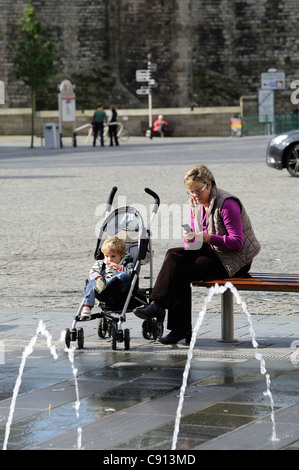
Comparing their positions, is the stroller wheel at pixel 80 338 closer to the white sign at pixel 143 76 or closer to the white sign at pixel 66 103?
the white sign at pixel 66 103

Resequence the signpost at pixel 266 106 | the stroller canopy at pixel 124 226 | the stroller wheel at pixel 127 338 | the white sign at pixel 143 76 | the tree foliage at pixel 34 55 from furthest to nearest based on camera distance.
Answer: the white sign at pixel 143 76 < the signpost at pixel 266 106 < the tree foliage at pixel 34 55 < the stroller canopy at pixel 124 226 < the stroller wheel at pixel 127 338

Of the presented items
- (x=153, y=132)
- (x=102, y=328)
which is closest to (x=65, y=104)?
(x=153, y=132)

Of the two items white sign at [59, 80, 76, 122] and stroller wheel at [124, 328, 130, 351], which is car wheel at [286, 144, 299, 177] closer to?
stroller wheel at [124, 328, 130, 351]

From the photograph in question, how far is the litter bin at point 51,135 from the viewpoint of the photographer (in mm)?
Result: 36250

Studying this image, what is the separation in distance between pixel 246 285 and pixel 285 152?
15.2 m

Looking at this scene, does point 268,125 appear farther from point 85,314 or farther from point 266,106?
point 85,314

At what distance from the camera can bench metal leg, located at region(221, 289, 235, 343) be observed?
7293 millimetres

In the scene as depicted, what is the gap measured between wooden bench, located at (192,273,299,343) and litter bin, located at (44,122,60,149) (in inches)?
1155

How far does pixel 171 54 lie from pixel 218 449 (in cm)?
5185

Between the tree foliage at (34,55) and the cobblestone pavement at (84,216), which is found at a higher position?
the tree foliage at (34,55)

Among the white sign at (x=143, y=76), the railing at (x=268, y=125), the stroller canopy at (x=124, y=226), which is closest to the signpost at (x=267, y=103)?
the railing at (x=268, y=125)

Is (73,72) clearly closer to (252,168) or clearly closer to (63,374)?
(252,168)

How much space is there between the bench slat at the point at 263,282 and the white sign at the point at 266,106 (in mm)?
39140
